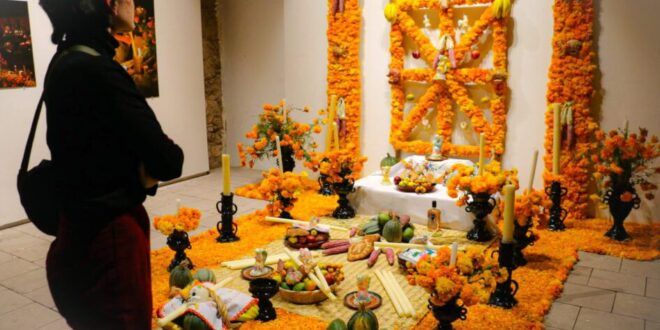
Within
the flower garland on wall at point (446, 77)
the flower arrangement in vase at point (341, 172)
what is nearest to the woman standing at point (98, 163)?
the flower arrangement in vase at point (341, 172)

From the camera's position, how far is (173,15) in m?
6.60

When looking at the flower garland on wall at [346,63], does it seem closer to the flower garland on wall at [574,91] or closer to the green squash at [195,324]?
the flower garland on wall at [574,91]

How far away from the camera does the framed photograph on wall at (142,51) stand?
19.8ft

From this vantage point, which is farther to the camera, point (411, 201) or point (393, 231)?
point (411, 201)

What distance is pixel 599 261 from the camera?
13.3ft

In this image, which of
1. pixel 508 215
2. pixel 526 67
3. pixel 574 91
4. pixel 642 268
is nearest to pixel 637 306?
pixel 642 268

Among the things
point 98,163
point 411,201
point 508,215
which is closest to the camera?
point 98,163

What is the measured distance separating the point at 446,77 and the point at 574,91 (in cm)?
127

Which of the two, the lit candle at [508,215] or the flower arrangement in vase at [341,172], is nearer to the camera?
the lit candle at [508,215]

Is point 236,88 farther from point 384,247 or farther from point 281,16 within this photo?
point 384,247

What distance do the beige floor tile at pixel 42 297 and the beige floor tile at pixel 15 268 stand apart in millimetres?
434

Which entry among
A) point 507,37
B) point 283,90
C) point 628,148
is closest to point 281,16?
point 283,90

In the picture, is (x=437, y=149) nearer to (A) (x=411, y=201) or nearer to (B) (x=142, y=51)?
(A) (x=411, y=201)

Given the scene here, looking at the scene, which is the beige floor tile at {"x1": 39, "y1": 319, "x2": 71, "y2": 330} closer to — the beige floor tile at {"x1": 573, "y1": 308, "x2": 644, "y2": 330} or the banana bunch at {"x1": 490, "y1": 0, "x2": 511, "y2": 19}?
the beige floor tile at {"x1": 573, "y1": 308, "x2": 644, "y2": 330}
